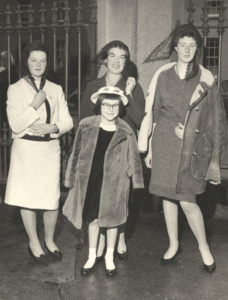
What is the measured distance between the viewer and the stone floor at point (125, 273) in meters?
4.10

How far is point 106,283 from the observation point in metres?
4.30

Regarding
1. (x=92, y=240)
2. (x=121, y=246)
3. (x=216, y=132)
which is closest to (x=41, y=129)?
(x=92, y=240)

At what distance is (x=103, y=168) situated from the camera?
4.42 meters

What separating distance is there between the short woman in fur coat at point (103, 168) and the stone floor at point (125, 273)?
209 mm

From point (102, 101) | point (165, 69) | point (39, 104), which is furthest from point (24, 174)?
point (165, 69)

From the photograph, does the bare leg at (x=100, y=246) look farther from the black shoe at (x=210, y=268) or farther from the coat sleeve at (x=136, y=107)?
the coat sleeve at (x=136, y=107)

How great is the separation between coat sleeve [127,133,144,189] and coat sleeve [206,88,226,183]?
0.59 meters

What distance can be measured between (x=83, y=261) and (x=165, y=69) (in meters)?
1.86

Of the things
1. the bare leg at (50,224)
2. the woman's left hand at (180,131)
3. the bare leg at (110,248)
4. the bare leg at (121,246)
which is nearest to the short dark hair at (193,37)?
the woman's left hand at (180,131)

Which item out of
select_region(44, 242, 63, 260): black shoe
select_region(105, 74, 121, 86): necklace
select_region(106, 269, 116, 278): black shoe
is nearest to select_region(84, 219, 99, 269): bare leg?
select_region(106, 269, 116, 278): black shoe

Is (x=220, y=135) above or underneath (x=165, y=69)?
underneath

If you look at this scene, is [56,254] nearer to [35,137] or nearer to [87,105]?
[35,137]

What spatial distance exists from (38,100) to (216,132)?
1510 millimetres

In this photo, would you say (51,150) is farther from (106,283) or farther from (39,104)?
(106,283)
